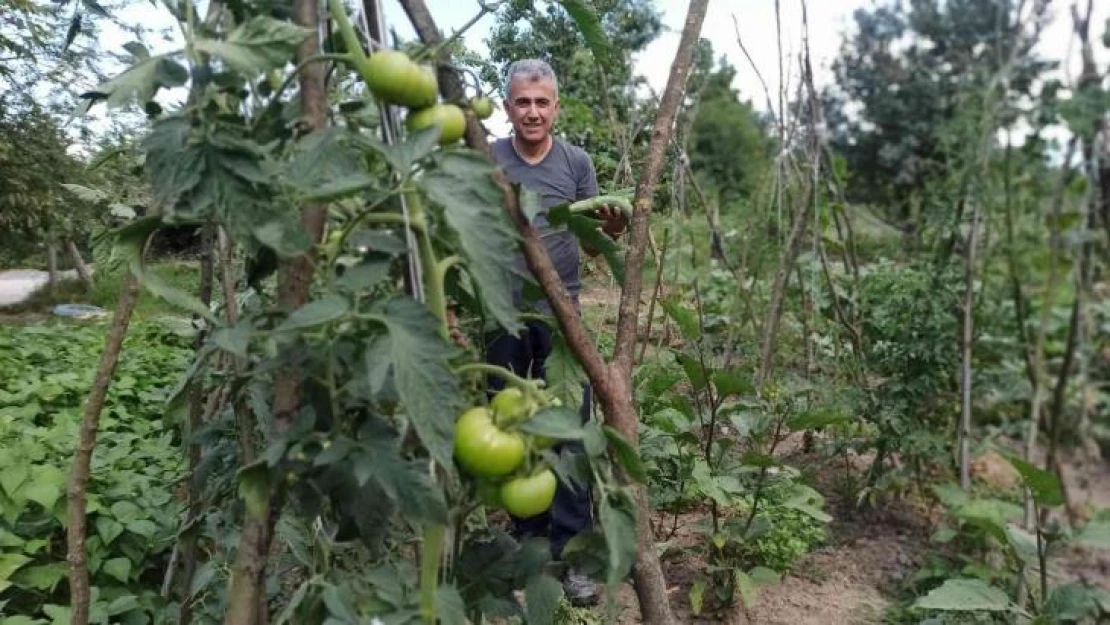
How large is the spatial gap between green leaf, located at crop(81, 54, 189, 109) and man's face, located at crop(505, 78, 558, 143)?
5.60 feet

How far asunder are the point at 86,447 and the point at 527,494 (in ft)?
2.69

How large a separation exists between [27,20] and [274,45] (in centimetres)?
906

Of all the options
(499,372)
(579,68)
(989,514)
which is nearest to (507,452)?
(499,372)

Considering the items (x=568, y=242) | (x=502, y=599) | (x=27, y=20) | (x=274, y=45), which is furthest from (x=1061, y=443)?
(x=27, y=20)

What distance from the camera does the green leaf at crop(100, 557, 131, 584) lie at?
2.17 meters

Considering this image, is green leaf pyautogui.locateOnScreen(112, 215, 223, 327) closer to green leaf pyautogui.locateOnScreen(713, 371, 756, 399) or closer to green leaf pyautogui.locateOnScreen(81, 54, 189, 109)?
green leaf pyautogui.locateOnScreen(81, 54, 189, 109)

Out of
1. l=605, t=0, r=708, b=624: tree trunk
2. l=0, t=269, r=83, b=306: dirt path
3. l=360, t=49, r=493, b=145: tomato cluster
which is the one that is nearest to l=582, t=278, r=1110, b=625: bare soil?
l=605, t=0, r=708, b=624: tree trunk

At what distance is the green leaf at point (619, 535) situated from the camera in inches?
42.1

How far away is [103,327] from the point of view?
652 centimetres

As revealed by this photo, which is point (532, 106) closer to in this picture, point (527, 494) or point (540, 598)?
point (540, 598)

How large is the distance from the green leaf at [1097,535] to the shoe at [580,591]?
1.34 m

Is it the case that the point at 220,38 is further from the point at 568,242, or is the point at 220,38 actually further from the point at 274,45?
the point at 568,242

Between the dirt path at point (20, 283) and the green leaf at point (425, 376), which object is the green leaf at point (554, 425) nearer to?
the green leaf at point (425, 376)

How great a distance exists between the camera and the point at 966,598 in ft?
6.31
